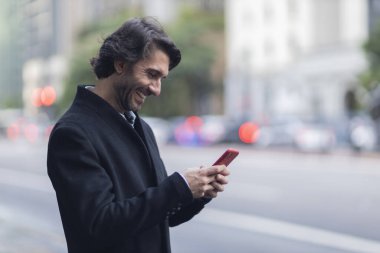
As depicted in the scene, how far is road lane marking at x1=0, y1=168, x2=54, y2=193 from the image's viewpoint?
17.6 m

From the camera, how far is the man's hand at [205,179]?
2.42 meters

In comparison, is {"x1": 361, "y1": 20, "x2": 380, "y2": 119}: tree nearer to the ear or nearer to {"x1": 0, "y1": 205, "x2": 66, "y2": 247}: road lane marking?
{"x1": 0, "y1": 205, "x2": 66, "y2": 247}: road lane marking

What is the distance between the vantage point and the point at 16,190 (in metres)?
17.1

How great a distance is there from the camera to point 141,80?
97.5 inches

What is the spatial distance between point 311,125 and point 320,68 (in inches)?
877

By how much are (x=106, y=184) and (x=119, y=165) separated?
126mm

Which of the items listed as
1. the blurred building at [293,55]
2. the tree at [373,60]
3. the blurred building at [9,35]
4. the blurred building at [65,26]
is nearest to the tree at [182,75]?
the blurred building at [65,26]

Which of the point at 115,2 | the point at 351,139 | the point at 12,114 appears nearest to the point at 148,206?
the point at 351,139

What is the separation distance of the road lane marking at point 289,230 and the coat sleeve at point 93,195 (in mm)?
6865

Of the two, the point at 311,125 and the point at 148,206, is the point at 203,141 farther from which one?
the point at 148,206

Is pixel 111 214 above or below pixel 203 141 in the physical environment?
above

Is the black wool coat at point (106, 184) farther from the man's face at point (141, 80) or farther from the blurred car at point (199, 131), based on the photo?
the blurred car at point (199, 131)

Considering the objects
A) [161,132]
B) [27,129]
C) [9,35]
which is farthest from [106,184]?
[27,129]

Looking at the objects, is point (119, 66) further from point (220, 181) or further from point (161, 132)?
point (161, 132)
